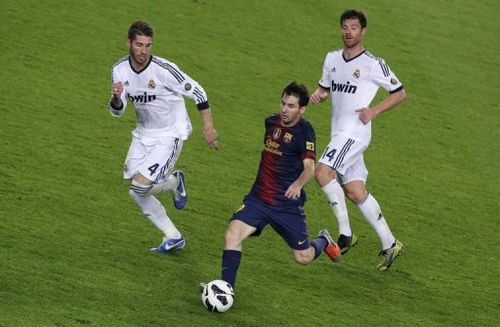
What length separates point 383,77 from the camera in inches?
456

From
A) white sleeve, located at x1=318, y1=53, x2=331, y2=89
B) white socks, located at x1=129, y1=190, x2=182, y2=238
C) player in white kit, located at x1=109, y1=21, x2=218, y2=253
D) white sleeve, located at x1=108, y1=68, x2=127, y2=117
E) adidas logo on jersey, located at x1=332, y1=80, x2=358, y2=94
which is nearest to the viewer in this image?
white sleeve, located at x1=108, y1=68, x2=127, y2=117

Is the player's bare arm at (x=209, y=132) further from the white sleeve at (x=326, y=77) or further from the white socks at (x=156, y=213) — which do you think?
the white sleeve at (x=326, y=77)

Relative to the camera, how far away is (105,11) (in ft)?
63.6

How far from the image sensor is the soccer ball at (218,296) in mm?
9633

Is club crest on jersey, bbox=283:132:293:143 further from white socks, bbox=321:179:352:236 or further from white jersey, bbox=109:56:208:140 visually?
white socks, bbox=321:179:352:236

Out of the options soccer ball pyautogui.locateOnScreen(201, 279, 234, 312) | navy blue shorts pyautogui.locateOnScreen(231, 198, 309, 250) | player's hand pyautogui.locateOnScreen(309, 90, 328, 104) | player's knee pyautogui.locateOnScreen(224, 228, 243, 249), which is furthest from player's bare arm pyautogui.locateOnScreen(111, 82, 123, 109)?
player's hand pyautogui.locateOnScreen(309, 90, 328, 104)

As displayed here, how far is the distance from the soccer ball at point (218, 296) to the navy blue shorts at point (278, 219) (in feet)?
2.20

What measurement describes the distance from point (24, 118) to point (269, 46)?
563 centimetres

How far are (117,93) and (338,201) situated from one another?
2.71 meters

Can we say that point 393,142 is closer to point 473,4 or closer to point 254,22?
point 254,22

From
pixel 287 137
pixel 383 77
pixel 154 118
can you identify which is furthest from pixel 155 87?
pixel 383 77

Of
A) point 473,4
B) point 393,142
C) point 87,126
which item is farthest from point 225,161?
point 473,4

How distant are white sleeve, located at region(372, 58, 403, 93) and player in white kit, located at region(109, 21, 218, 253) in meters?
1.83

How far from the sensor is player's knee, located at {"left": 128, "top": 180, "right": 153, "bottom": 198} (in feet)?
36.2
